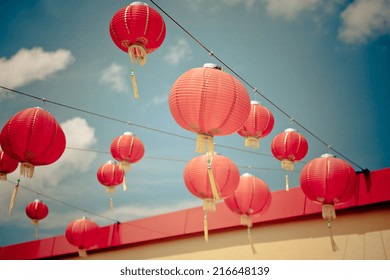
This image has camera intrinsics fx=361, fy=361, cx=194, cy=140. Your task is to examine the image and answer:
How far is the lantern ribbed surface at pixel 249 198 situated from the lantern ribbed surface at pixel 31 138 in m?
1.63

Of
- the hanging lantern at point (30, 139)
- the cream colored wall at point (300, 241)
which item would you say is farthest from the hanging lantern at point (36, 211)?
the hanging lantern at point (30, 139)

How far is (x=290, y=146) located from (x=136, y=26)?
6.03 feet

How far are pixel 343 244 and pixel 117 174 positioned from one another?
2742mm

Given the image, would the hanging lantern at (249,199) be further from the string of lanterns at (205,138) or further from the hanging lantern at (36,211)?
the hanging lantern at (36,211)

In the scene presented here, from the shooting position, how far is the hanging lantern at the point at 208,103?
2068 millimetres

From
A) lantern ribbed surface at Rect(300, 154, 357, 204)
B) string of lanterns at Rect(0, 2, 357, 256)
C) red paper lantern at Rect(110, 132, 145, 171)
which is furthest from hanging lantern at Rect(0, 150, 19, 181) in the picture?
lantern ribbed surface at Rect(300, 154, 357, 204)

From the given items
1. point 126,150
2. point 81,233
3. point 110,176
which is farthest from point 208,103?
point 81,233

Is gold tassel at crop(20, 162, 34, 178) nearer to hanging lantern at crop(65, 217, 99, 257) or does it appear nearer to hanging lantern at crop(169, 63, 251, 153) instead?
hanging lantern at crop(169, 63, 251, 153)

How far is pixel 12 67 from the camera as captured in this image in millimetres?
4605

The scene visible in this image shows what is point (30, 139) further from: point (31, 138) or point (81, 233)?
point (81, 233)

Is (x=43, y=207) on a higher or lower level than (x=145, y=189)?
lower

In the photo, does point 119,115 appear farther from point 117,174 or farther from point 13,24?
point 13,24

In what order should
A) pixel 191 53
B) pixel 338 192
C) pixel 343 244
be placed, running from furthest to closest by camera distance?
pixel 191 53 < pixel 343 244 < pixel 338 192
